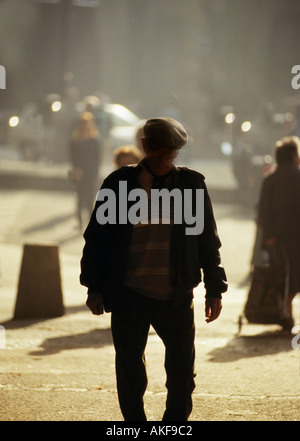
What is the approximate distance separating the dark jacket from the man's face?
47 mm

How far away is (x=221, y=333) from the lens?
9.70 metres

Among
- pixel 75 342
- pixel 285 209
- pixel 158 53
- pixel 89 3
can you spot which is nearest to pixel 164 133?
pixel 75 342

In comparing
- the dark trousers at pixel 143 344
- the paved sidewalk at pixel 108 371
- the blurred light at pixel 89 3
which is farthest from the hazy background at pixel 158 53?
the dark trousers at pixel 143 344

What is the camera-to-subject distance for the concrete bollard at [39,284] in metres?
10.1

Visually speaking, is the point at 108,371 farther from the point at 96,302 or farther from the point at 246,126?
the point at 246,126

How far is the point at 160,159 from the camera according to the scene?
5.10 m

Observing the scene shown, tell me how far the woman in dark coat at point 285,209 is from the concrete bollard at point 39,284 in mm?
1944

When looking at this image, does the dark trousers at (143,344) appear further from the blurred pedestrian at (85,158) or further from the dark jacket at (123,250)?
the blurred pedestrian at (85,158)

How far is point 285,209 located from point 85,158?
7987mm

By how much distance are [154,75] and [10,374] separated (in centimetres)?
4222

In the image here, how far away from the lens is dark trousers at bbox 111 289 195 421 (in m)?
5.11

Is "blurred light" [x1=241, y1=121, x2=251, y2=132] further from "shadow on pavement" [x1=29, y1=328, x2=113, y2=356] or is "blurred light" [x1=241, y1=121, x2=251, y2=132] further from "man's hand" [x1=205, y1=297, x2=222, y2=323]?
"man's hand" [x1=205, y1=297, x2=222, y2=323]

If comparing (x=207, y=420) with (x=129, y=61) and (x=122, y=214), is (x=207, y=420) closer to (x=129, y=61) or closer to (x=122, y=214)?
(x=122, y=214)

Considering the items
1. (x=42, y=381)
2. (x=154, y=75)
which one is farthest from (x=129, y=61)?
(x=42, y=381)
